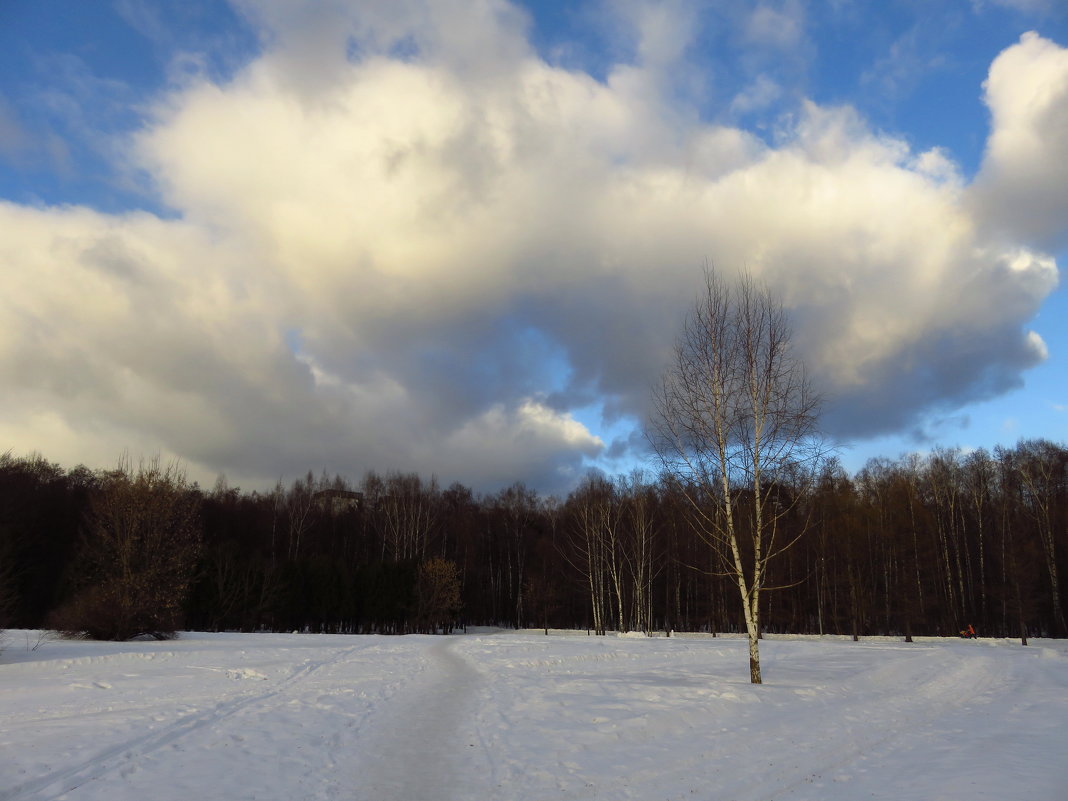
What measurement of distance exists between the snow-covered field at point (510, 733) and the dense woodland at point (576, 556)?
17.2 metres

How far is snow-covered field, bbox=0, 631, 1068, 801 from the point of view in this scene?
27.5 feet

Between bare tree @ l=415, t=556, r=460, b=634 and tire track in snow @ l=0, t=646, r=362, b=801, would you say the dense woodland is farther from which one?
tire track in snow @ l=0, t=646, r=362, b=801

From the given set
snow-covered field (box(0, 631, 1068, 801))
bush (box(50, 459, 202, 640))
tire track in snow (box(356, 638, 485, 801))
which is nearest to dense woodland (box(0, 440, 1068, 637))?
bush (box(50, 459, 202, 640))

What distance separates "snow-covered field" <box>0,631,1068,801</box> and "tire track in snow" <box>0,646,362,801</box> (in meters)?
0.04

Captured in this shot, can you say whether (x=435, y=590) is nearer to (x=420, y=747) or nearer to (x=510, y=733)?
(x=510, y=733)

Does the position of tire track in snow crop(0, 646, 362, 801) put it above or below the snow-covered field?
above

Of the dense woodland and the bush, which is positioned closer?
the bush

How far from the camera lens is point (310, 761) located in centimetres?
938

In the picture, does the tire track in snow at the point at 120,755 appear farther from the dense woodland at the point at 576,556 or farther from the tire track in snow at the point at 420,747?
the dense woodland at the point at 576,556

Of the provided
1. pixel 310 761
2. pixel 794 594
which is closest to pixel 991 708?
pixel 310 761

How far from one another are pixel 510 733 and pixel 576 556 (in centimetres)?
5764

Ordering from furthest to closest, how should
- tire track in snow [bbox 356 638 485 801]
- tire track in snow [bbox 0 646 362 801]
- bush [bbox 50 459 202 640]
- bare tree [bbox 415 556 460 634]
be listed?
bare tree [bbox 415 556 460 634], bush [bbox 50 459 202 640], tire track in snow [bbox 356 638 485 801], tire track in snow [bbox 0 646 362 801]

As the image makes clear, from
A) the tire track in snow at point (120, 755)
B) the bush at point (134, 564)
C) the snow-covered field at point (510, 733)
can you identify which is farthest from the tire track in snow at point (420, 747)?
the bush at point (134, 564)

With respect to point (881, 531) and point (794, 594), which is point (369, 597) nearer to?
point (794, 594)
